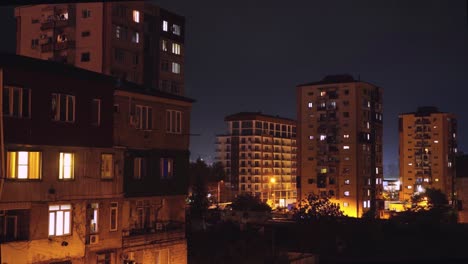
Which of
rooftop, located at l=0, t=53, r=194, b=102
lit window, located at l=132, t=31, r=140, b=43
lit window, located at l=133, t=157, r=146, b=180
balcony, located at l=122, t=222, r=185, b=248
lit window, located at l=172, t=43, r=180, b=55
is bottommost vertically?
balcony, located at l=122, t=222, r=185, b=248

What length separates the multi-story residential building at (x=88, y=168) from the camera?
25.0ft

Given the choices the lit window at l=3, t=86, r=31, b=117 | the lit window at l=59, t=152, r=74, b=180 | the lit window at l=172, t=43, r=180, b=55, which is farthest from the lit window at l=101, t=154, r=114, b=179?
the lit window at l=172, t=43, r=180, b=55

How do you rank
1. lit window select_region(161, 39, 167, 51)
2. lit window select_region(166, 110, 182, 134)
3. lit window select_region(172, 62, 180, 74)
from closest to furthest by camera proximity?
lit window select_region(166, 110, 182, 134)
lit window select_region(161, 39, 167, 51)
lit window select_region(172, 62, 180, 74)

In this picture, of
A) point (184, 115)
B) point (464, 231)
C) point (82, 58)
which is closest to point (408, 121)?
point (464, 231)

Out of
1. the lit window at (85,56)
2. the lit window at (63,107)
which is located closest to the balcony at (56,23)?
the lit window at (85,56)

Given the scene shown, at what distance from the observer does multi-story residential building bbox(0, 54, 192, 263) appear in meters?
7.62

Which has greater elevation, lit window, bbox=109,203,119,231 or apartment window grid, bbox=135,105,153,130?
apartment window grid, bbox=135,105,153,130

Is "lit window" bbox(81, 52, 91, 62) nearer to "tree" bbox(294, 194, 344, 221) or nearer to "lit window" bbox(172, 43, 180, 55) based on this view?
"lit window" bbox(172, 43, 180, 55)

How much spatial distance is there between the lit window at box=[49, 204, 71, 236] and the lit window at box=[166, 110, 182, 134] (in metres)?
2.85

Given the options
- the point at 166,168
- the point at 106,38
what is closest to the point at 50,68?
the point at 166,168

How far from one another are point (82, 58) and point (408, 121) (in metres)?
31.6

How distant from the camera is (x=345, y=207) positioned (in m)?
30.5

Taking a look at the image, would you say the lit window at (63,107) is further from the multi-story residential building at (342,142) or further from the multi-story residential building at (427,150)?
the multi-story residential building at (427,150)

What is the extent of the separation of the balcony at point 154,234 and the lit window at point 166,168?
0.89 m
